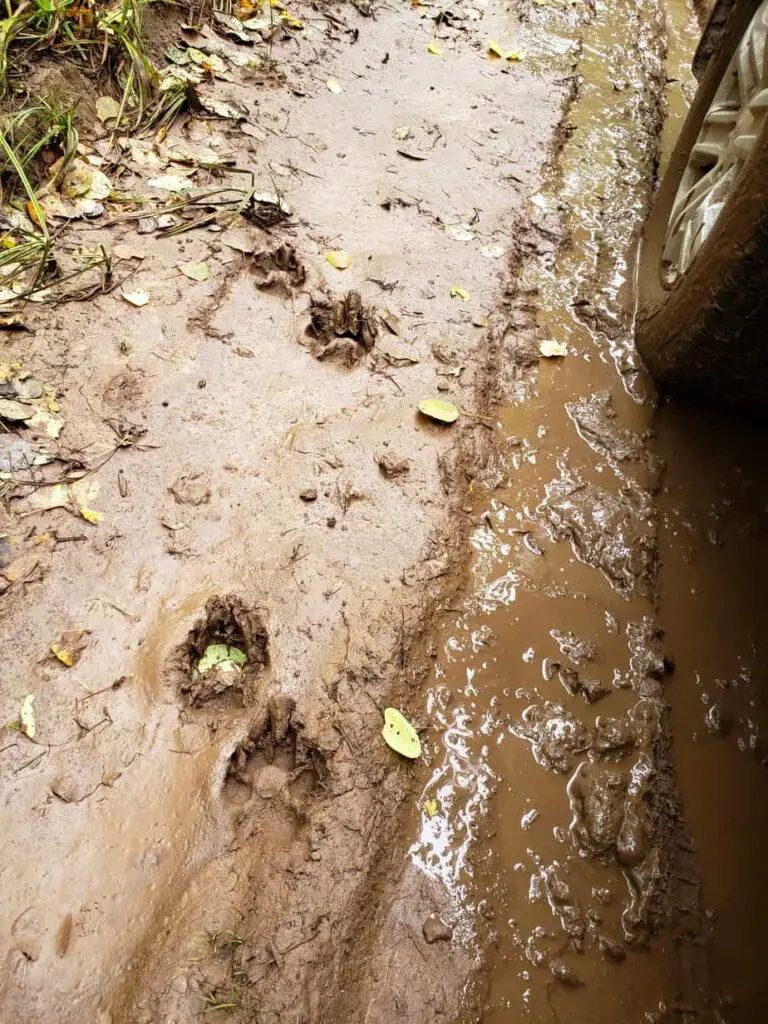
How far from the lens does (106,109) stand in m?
2.83

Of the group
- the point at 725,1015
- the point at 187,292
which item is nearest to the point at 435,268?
the point at 187,292

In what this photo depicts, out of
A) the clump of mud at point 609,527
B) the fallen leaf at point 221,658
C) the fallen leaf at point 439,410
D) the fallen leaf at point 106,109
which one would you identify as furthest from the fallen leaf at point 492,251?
the fallen leaf at point 221,658

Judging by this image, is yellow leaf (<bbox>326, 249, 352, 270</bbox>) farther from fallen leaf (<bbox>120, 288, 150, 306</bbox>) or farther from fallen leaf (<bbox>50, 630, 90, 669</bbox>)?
fallen leaf (<bbox>50, 630, 90, 669</bbox>)

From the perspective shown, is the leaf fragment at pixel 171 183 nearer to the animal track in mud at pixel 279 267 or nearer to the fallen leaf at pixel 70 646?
the animal track in mud at pixel 279 267

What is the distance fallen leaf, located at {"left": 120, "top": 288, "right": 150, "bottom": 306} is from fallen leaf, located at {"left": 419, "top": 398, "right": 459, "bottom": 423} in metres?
1.06

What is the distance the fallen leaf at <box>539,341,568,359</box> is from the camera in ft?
8.02

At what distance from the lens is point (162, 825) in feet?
4.58

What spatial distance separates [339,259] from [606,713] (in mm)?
1908

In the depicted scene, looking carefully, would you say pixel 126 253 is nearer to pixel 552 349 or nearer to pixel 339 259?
pixel 339 259

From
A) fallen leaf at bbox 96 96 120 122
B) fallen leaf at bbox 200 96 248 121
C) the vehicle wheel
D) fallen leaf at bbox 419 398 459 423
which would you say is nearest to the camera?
the vehicle wheel

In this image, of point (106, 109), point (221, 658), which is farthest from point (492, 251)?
point (221, 658)

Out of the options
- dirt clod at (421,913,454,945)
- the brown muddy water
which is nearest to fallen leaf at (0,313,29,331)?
the brown muddy water

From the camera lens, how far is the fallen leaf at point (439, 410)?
2133 mm

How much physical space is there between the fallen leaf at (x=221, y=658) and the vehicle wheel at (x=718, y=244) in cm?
162
